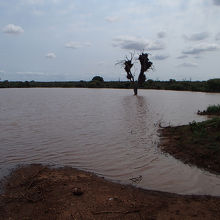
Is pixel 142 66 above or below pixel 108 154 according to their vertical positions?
above

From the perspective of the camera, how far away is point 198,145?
20.5 feet

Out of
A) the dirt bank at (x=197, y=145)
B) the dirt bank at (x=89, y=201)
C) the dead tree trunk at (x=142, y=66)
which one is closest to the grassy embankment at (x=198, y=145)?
the dirt bank at (x=197, y=145)

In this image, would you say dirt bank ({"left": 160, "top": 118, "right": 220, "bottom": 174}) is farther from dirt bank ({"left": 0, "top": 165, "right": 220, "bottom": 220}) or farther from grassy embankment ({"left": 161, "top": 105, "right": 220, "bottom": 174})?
dirt bank ({"left": 0, "top": 165, "right": 220, "bottom": 220})

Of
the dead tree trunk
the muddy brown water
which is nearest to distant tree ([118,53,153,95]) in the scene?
the dead tree trunk

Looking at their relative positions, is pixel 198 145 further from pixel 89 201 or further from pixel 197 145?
pixel 89 201

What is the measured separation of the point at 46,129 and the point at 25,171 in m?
4.56

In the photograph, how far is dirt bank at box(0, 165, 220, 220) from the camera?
3193mm

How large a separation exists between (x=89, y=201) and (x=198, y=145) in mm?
3934

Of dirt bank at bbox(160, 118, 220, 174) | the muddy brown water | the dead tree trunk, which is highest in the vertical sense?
the dead tree trunk

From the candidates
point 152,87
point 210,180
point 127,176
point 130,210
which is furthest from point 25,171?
point 152,87

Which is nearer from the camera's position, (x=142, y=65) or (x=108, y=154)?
(x=108, y=154)

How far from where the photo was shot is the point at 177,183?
14.8 ft

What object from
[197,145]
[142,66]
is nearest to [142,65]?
[142,66]

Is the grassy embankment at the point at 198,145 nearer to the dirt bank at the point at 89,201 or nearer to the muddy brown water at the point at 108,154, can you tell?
the muddy brown water at the point at 108,154
